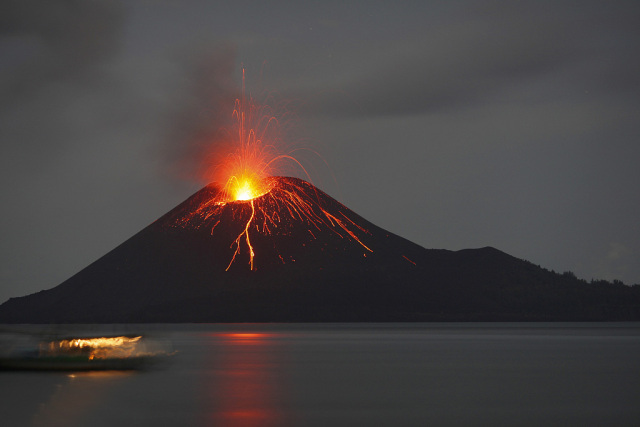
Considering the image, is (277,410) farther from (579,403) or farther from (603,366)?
(603,366)

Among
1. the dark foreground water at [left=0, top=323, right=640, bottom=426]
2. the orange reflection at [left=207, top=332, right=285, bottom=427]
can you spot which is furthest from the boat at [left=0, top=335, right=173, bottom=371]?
the orange reflection at [left=207, top=332, right=285, bottom=427]

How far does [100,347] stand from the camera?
73625mm

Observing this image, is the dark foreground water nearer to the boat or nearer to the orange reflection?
the orange reflection

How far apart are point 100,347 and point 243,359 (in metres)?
24.8

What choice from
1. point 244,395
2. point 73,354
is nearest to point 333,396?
point 244,395

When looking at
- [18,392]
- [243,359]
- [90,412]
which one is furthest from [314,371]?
[90,412]

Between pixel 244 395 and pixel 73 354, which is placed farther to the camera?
pixel 73 354

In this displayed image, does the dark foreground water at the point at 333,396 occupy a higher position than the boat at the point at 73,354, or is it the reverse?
the boat at the point at 73,354

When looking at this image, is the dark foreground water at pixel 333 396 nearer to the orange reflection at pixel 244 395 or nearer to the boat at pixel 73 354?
the orange reflection at pixel 244 395

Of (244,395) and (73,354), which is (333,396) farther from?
(73,354)

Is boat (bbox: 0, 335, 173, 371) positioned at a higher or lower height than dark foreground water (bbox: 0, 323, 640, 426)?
higher

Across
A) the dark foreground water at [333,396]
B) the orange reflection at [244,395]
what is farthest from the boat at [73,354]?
the orange reflection at [244,395]

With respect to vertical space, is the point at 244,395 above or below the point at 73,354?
below

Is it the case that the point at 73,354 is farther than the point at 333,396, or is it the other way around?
the point at 73,354
